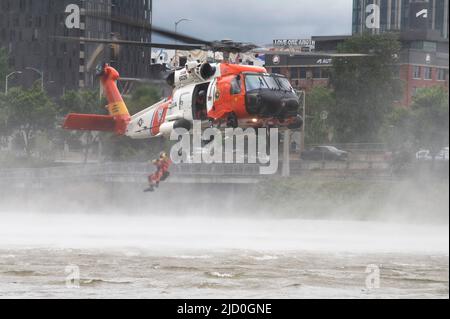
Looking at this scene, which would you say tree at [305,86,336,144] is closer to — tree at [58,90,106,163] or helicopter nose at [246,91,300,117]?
tree at [58,90,106,163]

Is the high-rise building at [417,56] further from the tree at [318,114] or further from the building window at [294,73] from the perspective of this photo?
the tree at [318,114]

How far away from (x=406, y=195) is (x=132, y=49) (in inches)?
555

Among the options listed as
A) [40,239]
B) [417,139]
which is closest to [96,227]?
[40,239]

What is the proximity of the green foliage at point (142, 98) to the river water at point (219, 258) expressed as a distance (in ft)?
16.7

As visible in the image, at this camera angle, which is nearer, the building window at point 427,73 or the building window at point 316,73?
the building window at point 316,73

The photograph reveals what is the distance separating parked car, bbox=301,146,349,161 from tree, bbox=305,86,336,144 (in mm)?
2427

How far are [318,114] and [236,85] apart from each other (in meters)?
27.8

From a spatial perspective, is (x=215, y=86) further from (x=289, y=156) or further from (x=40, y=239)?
(x=289, y=156)

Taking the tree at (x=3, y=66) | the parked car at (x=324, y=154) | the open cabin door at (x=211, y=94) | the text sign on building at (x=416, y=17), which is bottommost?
the parked car at (x=324, y=154)

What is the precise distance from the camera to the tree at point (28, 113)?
6259 cm

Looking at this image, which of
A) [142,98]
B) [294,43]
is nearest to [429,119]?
[294,43]

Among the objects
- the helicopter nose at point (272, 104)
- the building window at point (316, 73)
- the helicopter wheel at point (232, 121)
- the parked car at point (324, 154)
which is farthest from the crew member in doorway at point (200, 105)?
the building window at point (316, 73)

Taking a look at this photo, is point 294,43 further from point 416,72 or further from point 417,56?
point 417,56

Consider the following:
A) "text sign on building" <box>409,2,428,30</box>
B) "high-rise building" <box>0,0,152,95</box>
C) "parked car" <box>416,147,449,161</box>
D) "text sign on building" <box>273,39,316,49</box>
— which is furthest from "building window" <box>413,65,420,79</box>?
"text sign on building" <box>409,2,428,30</box>
